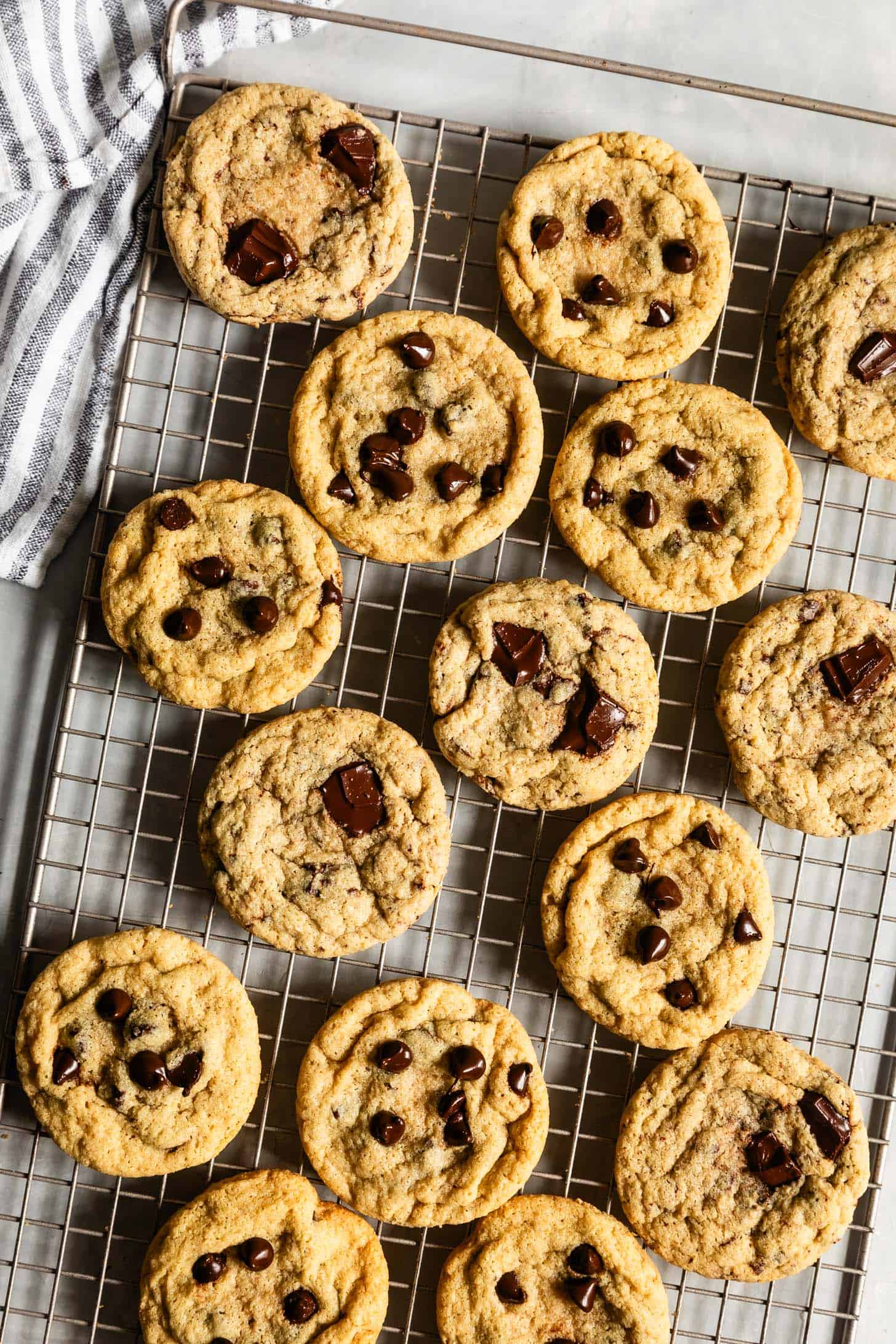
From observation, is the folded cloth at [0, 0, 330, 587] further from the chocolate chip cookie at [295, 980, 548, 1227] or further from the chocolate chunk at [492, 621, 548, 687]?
the chocolate chip cookie at [295, 980, 548, 1227]

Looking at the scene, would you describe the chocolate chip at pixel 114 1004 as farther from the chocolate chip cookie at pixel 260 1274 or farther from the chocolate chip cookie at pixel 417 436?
the chocolate chip cookie at pixel 417 436

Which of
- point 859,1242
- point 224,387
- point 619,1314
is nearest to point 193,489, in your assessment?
point 224,387

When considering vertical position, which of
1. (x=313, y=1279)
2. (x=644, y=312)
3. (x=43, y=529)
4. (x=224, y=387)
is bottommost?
(x=313, y=1279)

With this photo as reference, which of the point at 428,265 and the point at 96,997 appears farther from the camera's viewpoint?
the point at 428,265

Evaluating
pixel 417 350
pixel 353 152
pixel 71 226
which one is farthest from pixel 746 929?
pixel 71 226

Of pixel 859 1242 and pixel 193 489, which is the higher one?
pixel 193 489

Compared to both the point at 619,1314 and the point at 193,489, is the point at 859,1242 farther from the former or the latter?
the point at 193,489
